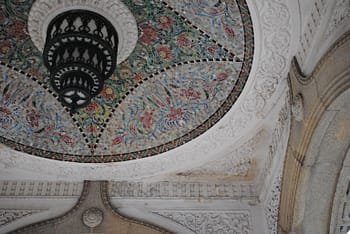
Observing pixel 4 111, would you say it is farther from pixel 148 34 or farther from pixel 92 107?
pixel 148 34

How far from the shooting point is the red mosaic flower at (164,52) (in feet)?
11.6

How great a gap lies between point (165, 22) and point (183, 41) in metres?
0.20

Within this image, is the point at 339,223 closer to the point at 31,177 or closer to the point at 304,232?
the point at 304,232

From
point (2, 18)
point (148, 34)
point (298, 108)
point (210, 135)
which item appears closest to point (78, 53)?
point (148, 34)

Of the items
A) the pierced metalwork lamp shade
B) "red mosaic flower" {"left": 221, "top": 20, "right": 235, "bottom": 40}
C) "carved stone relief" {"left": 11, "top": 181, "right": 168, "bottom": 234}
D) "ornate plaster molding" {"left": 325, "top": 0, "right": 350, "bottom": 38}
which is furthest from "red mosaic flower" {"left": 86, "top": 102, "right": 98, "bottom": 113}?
"ornate plaster molding" {"left": 325, "top": 0, "right": 350, "bottom": 38}

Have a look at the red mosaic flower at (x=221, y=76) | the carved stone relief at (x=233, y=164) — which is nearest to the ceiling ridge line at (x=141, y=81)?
the red mosaic flower at (x=221, y=76)

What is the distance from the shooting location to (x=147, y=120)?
13.1ft

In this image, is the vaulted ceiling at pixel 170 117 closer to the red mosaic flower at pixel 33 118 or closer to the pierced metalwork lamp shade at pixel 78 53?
the red mosaic flower at pixel 33 118

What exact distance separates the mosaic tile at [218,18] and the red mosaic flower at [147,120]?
0.93 metres

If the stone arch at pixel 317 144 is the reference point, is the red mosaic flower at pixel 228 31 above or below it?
above

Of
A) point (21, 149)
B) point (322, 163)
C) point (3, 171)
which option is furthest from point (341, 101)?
point (3, 171)

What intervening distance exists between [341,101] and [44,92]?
229cm

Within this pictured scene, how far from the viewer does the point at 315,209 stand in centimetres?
322

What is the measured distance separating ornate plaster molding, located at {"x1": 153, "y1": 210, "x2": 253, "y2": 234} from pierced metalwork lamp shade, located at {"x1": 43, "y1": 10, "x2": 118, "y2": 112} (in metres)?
1.50
